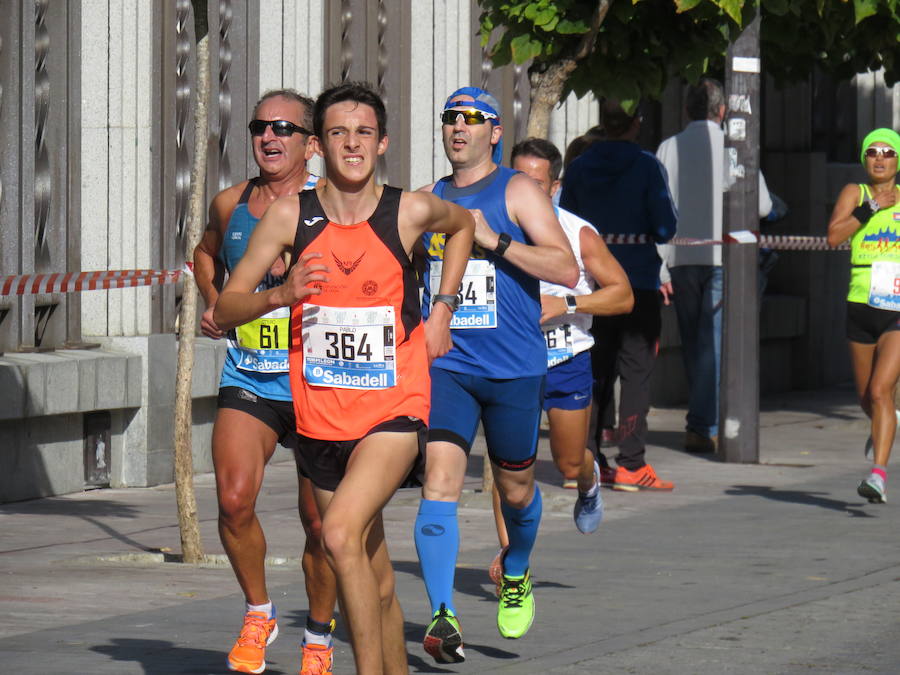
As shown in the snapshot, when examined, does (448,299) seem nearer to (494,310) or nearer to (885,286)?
(494,310)

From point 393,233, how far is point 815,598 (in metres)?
3.03

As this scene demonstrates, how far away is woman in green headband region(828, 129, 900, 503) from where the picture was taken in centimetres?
1083

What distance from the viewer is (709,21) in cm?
1130

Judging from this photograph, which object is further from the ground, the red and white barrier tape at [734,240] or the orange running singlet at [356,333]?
the red and white barrier tape at [734,240]

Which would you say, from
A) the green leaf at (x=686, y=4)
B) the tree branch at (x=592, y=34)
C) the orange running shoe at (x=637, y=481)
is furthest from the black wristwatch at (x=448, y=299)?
the orange running shoe at (x=637, y=481)

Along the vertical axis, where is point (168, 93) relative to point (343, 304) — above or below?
above

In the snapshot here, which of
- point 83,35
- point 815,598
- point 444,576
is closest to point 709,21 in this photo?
point 83,35

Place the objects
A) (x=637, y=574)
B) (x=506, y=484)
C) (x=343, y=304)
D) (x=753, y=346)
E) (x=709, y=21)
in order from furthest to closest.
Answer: (x=753, y=346)
(x=709, y=21)
(x=637, y=574)
(x=506, y=484)
(x=343, y=304)

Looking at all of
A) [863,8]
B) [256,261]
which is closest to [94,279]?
[863,8]

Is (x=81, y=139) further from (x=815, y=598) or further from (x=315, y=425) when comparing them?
(x=315, y=425)

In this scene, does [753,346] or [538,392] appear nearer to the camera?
[538,392]

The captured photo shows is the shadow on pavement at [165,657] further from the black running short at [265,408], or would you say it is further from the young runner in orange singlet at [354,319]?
the young runner in orange singlet at [354,319]

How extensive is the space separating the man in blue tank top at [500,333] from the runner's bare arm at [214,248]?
727 millimetres

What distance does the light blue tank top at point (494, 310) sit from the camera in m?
7.18
